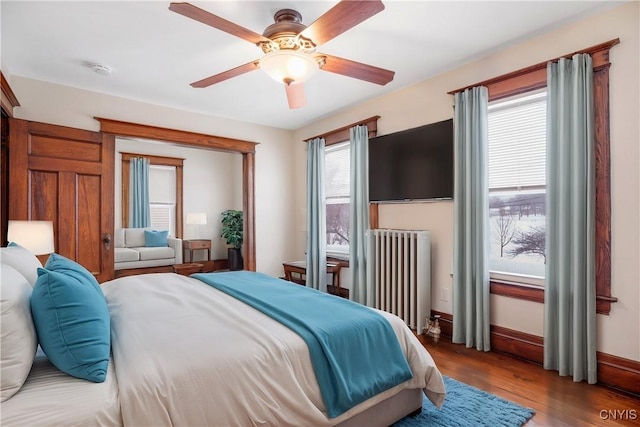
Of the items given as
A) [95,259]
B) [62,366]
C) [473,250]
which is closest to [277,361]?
[62,366]

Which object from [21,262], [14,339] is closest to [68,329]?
[14,339]

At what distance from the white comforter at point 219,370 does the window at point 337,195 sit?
278 centimetres

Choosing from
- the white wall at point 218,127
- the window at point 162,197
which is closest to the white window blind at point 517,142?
the white wall at point 218,127

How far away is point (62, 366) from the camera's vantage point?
119 centimetres

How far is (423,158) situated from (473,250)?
3.42 ft

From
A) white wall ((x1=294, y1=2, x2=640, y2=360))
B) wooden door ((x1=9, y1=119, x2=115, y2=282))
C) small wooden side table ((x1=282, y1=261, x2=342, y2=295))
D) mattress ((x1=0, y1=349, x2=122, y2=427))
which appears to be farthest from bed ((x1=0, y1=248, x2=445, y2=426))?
small wooden side table ((x1=282, y1=261, x2=342, y2=295))

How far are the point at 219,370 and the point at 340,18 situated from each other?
5.89 ft

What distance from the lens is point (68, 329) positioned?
124 cm

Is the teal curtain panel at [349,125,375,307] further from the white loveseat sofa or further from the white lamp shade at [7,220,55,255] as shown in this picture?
the white loveseat sofa

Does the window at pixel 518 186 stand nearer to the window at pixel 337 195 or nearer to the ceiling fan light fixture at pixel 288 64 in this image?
the ceiling fan light fixture at pixel 288 64

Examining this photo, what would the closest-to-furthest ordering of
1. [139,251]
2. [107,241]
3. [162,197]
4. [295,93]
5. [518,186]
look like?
[295,93]
[518,186]
[107,241]
[139,251]
[162,197]

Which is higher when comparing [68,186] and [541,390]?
[68,186]

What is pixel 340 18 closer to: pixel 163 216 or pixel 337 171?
pixel 337 171

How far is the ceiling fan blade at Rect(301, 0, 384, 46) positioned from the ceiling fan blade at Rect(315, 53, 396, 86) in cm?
25
